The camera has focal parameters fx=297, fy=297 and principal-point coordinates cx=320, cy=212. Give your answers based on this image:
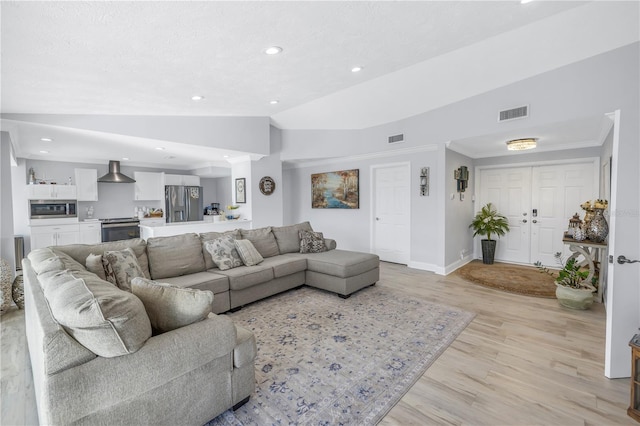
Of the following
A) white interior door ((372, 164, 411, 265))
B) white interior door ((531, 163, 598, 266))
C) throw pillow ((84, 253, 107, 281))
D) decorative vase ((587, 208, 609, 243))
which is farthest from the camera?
white interior door ((372, 164, 411, 265))

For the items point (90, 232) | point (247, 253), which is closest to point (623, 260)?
point (247, 253)

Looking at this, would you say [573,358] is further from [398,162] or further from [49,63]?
[49,63]

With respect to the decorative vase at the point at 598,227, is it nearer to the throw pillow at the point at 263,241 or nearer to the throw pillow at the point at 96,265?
the throw pillow at the point at 263,241

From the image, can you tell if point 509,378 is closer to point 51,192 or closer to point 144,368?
point 144,368

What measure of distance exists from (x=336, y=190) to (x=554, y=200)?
13.4 ft

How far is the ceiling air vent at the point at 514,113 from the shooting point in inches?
146

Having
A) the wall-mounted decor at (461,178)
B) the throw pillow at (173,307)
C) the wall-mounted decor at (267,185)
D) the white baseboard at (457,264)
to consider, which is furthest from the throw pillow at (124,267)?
the wall-mounted decor at (461,178)

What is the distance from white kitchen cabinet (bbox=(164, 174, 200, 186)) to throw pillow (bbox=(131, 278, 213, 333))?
6692 mm

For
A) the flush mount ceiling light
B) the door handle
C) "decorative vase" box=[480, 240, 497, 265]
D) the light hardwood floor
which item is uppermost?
the flush mount ceiling light

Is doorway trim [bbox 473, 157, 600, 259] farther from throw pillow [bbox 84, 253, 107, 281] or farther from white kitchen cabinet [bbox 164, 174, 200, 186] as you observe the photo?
white kitchen cabinet [bbox 164, 174, 200, 186]

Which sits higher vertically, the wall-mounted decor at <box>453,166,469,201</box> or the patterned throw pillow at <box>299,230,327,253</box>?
the wall-mounted decor at <box>453,166,469,201</box>

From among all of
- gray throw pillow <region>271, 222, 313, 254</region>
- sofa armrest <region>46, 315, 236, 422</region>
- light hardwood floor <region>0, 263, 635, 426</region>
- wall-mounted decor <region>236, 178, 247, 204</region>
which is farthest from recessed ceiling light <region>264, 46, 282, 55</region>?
wall-mounted decor <region>236, 178, 247, 204</region>

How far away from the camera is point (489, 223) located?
226 inches

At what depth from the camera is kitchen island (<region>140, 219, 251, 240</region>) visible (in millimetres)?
4957
